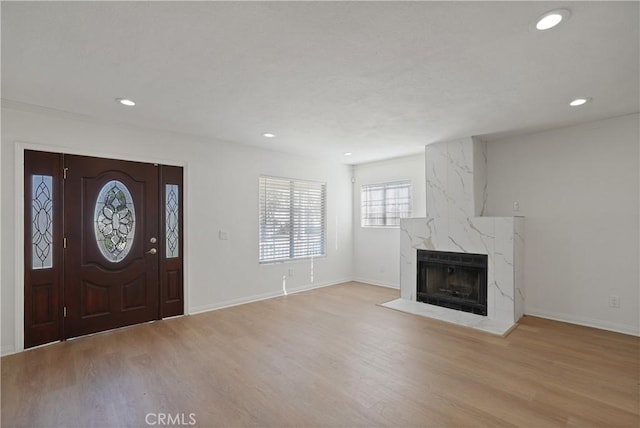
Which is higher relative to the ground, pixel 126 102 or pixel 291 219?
pixel 126 102

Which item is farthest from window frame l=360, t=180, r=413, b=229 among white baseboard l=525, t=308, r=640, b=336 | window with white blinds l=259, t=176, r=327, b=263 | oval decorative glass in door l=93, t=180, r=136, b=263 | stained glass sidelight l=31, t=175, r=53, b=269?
stained glass sidelight l=31, t=175, r=53, b=269

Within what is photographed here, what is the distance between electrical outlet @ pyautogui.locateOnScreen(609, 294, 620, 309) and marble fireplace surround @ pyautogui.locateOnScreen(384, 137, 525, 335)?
93 cm

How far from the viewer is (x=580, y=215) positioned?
397cm

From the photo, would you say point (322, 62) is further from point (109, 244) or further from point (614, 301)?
point (614, 301)

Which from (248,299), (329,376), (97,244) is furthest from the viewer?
(248,299)

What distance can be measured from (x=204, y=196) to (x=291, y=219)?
5.73 ft

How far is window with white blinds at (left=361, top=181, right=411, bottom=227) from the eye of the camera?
19.7 feet

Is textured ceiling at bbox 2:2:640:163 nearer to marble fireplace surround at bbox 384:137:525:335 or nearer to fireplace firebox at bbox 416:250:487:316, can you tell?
marble fireplace surround at bbox 384:137:525:335

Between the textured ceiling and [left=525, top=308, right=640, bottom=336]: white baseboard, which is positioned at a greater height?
the textured ceiling

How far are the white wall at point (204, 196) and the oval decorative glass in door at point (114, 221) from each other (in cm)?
47

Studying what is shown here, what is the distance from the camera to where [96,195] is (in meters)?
3.69

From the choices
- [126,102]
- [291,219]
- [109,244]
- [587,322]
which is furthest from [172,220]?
[587,322]

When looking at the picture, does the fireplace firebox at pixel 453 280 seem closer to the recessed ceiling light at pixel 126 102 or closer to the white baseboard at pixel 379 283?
the white baseboard at pixel 379 283

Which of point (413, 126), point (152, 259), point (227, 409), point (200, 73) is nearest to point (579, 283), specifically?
point (413, 126)
